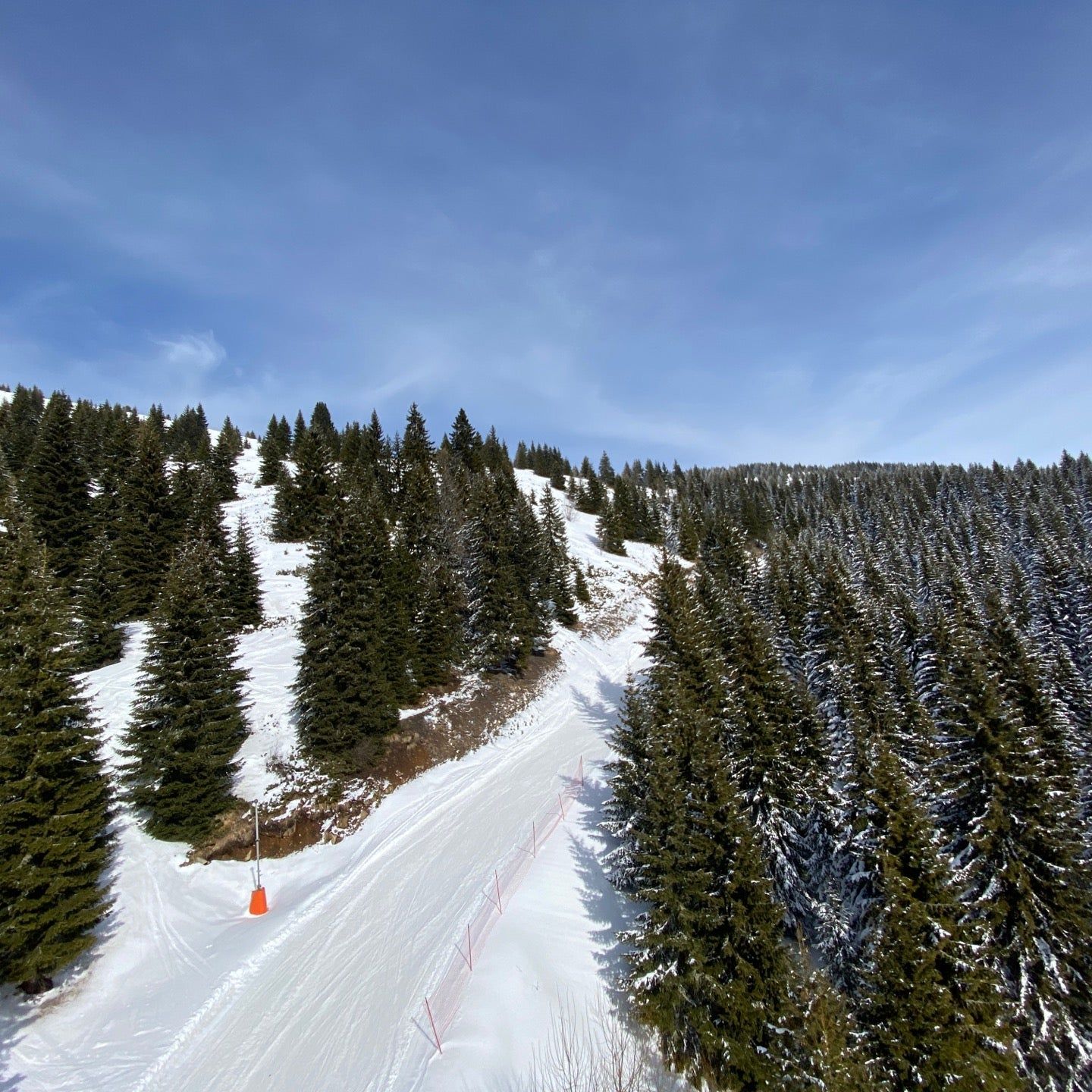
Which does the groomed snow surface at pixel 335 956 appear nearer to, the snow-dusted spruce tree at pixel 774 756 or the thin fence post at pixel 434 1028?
the thin fence post at pixel 434 1028

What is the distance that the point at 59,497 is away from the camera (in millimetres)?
40469

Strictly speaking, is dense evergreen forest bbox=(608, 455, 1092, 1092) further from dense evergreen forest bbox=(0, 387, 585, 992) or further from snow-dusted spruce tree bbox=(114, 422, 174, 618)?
snow-dusted spruce tree bbox=(114, 422, 174, 618)

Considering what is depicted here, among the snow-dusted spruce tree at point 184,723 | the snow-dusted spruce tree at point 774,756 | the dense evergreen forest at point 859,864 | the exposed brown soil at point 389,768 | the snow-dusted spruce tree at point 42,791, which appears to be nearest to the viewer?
the dense evergreen forest at point 859,864

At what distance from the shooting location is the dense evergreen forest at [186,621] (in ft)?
49.0

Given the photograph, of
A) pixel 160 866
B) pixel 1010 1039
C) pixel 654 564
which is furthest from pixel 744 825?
pixel 654 564

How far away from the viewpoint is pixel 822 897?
19031 millimetres

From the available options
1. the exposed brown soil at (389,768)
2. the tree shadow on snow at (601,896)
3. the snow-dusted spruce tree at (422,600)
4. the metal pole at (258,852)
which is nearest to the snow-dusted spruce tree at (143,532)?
the snow-dusted spruce tree at (422,600)

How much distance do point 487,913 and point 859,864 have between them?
12.1m

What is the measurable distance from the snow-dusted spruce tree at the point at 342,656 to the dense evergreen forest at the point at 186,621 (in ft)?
0.31

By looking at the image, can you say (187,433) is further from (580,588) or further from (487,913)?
(487,913)

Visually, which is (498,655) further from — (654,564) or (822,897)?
(654,564)

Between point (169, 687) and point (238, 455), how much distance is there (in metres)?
75.0

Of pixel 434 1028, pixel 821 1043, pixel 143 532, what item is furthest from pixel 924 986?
pixel 143 532

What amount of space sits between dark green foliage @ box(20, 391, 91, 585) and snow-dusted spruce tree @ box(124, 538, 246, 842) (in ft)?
76.6
